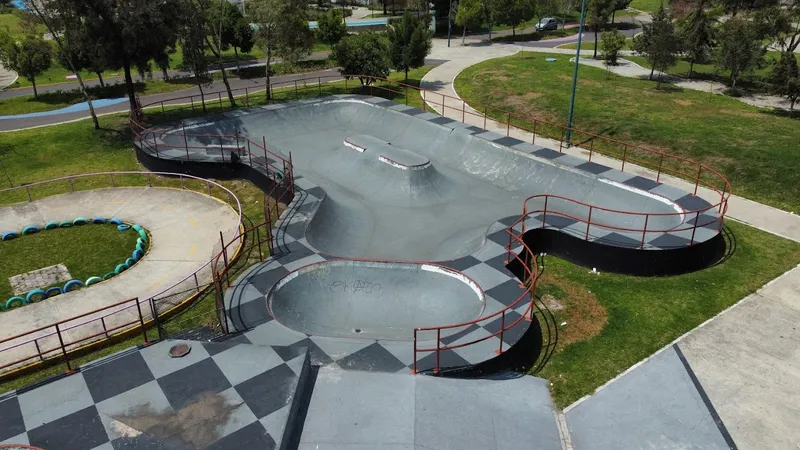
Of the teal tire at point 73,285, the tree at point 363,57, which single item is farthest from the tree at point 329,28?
the teal tire at point 73,285

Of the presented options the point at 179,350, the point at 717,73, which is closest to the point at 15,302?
the point at 179,350

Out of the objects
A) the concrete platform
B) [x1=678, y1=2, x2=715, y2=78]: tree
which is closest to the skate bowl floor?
the concrete platform

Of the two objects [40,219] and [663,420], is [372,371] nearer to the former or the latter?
[663,420]

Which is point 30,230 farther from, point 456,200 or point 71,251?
point 456,200

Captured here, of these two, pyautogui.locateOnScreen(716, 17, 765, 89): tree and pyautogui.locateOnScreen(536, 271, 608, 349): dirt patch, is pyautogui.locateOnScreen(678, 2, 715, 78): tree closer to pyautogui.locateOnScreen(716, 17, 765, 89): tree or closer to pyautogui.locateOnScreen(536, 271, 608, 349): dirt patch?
pyautogui.locateOnScreen(716, 17, 765, 89): tree

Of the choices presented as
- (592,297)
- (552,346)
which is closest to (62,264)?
(552,346)

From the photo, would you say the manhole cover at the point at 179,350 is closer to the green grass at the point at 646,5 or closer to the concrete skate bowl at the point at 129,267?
the concrete skate bowl at the point at 129,267
